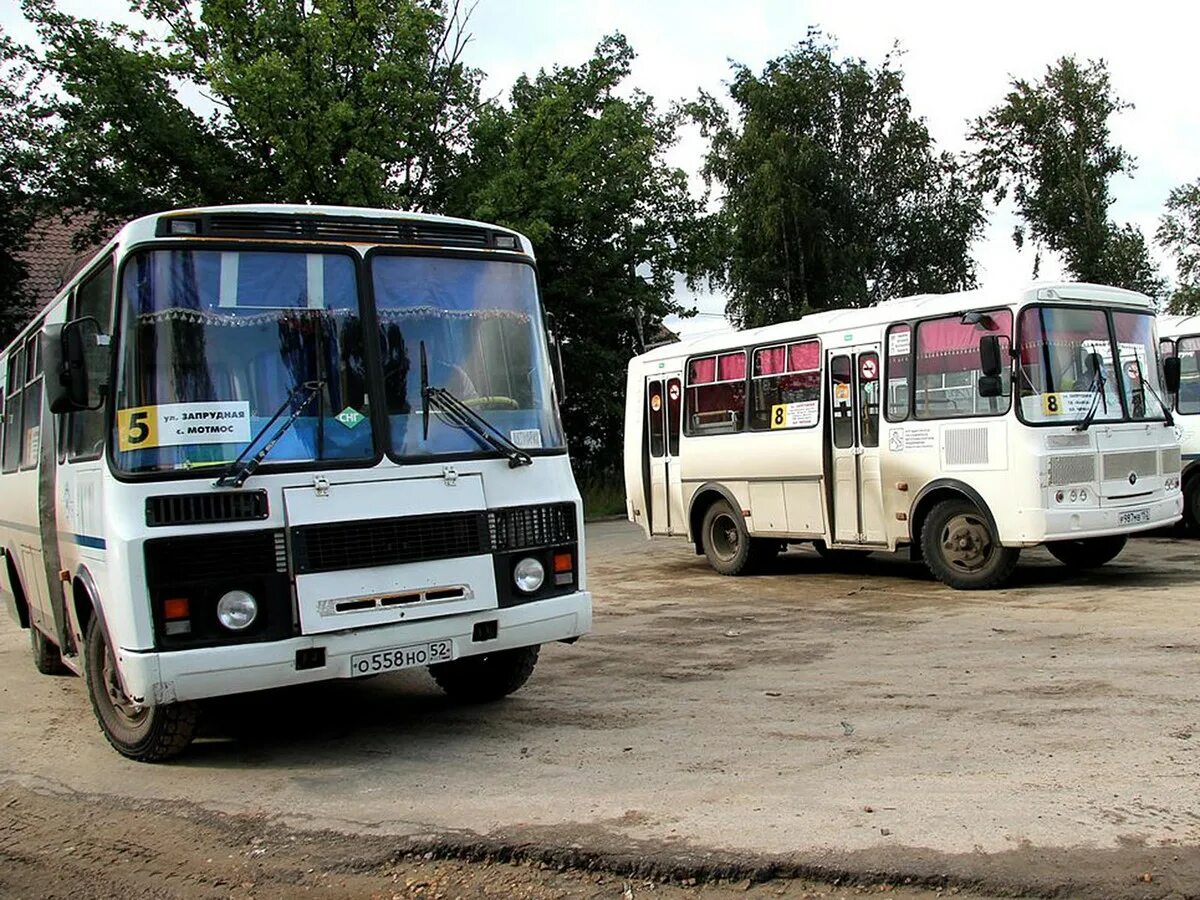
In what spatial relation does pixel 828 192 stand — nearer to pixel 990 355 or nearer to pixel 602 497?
pixel 602 497

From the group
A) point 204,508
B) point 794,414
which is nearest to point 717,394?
point 794,414

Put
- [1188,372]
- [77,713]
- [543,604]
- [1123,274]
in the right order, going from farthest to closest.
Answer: [1123,274] < [1188,372] < [77,713] < [543,604]

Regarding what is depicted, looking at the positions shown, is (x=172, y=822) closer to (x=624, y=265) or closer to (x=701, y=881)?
(x=701, y=881)

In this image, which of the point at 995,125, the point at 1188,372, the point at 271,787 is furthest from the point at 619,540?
the point at 995,125

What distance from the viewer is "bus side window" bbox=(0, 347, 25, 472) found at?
29.9ft

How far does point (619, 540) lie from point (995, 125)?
29066 mm

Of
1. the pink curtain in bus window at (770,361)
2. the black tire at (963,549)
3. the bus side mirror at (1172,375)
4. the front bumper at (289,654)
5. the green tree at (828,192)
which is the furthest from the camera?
the green tree at (828,192)

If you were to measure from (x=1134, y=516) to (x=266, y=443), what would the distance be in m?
8.93

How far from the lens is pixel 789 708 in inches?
271

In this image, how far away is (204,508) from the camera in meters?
5.68

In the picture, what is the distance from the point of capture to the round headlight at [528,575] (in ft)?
21.0

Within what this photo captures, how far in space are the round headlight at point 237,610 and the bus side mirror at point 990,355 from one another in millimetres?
7636

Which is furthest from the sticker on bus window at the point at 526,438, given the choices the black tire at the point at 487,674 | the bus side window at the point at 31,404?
the bus side window at the point at 31,404

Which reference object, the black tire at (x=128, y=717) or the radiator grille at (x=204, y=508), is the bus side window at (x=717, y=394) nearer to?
the black tire at (x=128, y=717)
